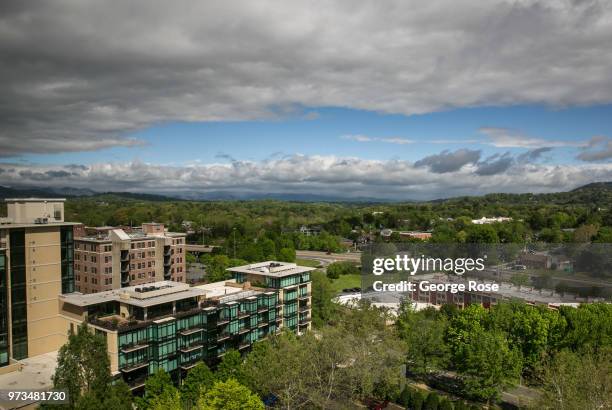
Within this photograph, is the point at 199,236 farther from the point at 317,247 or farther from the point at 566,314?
the point at 566,314

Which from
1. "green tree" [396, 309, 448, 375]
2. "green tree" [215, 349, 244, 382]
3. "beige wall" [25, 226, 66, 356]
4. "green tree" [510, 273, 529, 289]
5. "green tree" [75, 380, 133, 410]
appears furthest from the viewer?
"green tree" [510, 273, 529, 289]

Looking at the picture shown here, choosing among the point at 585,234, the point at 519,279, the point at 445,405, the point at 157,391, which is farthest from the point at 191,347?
the point at 585,234

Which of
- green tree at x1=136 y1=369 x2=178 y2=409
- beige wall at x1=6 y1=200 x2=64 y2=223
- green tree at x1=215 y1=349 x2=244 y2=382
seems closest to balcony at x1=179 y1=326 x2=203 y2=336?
green tree at x1=215 y1=349 x2=244 y2=382

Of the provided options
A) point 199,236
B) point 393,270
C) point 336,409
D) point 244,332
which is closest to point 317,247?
point 199,236

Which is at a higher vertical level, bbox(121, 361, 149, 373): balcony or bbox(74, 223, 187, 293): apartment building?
bbox(74, 223, 187, 293): apartment building

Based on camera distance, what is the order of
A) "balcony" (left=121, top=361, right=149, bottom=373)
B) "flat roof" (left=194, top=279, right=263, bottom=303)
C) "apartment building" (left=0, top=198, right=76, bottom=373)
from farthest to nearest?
"flat roof" (left=194, top=279, right=263, bottom=303)
"apartment building" (left=0, top=198, right=76, bottom=373)
"balcony" (left=121, top=361, right=149, bottom=373)

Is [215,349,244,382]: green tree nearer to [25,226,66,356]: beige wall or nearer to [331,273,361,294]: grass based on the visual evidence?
[25,226,66,356]: beige wall

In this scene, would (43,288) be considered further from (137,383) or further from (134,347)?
(137,383)
